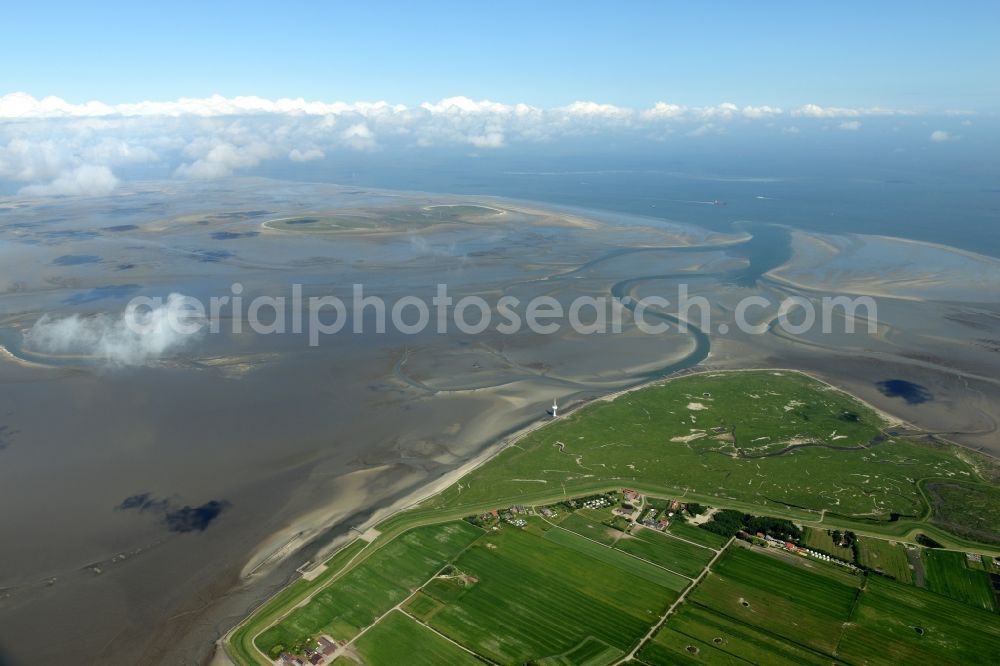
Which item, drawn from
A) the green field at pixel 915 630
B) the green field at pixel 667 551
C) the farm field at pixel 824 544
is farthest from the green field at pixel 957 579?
the green field at pixel 667 551

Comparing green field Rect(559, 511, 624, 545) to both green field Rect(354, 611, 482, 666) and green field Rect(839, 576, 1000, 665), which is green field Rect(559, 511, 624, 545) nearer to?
green field Rect(354, 611, 482, 666)

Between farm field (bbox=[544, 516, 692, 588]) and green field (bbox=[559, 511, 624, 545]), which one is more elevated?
green field (bbox=[559, 511, 624, 545])

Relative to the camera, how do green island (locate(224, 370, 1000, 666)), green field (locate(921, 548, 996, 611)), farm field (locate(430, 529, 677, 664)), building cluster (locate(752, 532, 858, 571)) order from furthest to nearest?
building cluster (locate(752, 532, 858, 571))
green field (locate(921, 548, 996, 611))
farm field (locate(430, 529, 677, 664))
green island (locate(224, 370, 1000, 666))

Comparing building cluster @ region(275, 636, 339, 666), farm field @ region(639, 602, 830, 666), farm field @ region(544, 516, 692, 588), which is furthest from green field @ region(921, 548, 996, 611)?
building cluster @ region(275, 636, 339, 666)

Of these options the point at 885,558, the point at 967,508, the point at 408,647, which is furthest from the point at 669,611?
the point at 967,508

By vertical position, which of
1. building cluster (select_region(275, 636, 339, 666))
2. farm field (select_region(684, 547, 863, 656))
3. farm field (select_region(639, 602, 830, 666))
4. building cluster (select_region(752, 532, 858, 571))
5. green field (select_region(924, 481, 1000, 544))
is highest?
green field (select_region(924, 481, 1000, 544))

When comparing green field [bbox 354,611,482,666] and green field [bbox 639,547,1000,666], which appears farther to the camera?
green field [bbox 639,547,1000,666]

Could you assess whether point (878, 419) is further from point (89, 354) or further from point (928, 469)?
point (89, 354)

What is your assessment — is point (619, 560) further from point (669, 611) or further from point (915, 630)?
point (915, 630)
